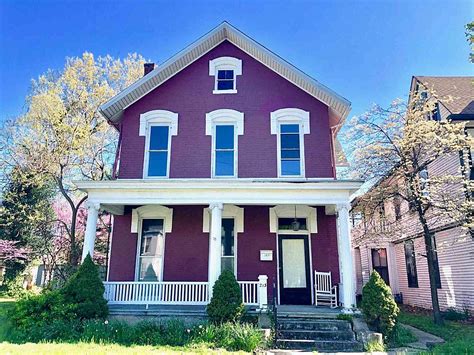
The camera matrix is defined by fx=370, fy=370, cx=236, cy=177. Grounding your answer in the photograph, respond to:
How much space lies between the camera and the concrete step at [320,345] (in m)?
8.01

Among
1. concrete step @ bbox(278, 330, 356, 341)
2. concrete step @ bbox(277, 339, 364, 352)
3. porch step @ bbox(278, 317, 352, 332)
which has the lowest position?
concrete step @ bbox(277, 339, 364, 352)

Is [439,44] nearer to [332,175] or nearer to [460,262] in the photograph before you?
[332,175]

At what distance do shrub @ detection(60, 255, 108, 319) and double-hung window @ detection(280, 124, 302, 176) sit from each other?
6.18m

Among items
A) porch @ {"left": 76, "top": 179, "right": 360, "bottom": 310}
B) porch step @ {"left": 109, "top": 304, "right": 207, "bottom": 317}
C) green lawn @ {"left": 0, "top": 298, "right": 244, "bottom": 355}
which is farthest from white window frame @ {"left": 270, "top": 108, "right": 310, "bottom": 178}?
green lawn @ {"left": 0, "top": 298, "right": 244, "bottom": 355}

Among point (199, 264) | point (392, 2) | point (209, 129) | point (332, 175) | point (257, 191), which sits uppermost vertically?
point (392, 2)

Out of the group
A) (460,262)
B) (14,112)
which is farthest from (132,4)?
(460,262)

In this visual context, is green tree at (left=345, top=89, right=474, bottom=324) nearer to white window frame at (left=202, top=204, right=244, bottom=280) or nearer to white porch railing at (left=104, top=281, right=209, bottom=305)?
white window frame at (left=202, top=204, right=244, bottom=280)

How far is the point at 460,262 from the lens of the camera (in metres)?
13.3

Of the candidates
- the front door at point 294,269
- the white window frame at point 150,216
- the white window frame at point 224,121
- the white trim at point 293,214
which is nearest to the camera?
the front door at point 294,269

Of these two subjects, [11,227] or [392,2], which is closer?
[392,2]

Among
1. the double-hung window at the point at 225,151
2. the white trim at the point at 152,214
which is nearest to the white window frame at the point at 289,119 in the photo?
the double-hung window at the point at 225,151

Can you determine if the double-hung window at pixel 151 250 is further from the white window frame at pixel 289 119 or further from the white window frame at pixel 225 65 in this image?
the white window frame at pixel 225 65

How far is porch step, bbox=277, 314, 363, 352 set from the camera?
8.05m

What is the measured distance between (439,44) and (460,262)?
7.60 m
